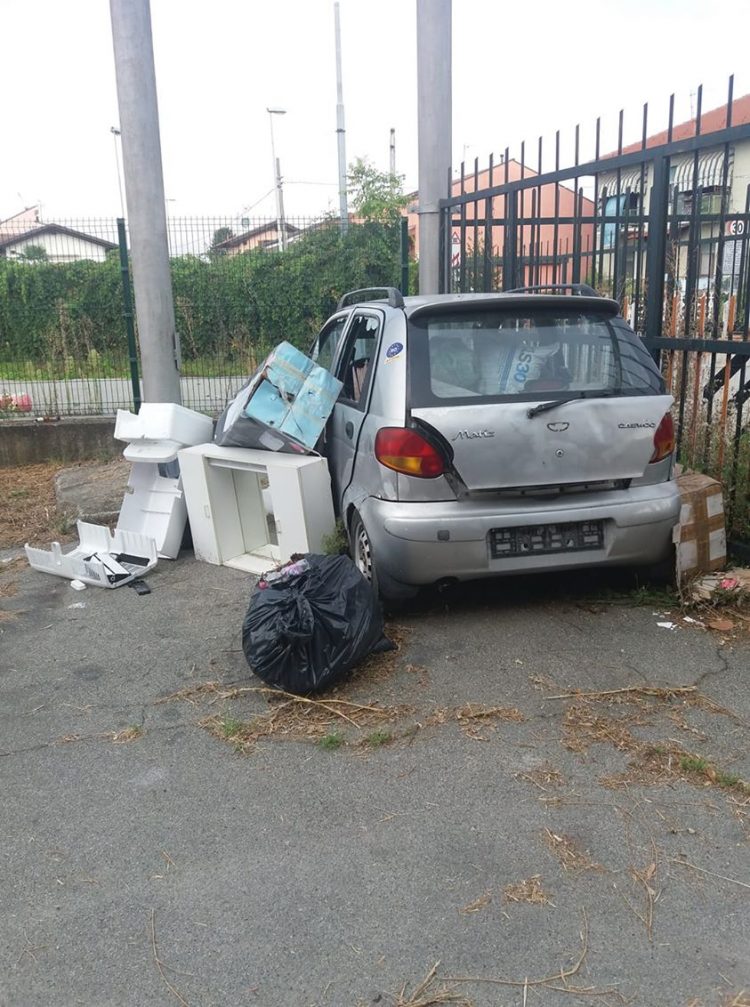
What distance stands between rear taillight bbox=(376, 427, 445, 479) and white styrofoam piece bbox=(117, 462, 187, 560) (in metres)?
2.50

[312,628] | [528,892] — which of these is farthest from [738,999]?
[312,628]

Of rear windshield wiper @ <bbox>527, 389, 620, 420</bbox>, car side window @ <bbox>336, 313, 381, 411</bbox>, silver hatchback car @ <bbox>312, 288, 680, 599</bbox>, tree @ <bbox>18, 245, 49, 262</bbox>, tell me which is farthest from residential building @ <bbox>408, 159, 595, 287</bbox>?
tree @ <bbox>18, 245, 49, 262</bbox>

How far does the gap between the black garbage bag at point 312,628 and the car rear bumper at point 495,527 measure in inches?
13.4

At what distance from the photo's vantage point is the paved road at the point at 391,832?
2.49 metres

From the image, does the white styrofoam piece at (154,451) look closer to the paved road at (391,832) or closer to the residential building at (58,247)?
the paved road at (391,832)

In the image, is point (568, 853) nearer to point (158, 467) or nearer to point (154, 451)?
point (154, 451)

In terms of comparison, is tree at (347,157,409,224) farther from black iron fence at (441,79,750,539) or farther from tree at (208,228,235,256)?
black iron fence at (441,79,750,539)

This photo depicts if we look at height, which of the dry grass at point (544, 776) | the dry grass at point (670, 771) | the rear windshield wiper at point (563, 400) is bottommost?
Answer: the dry grass at point (544, 776)

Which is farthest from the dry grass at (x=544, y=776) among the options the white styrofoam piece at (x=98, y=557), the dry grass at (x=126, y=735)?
the white styrofoam piece at (x=98, y=557)

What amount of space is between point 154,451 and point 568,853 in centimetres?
459

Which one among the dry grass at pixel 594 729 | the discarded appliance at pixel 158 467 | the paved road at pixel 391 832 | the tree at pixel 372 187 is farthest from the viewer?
the tree at pixel 372 187

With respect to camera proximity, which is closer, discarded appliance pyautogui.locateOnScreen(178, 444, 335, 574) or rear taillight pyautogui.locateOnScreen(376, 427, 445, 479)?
rear taillight pyautogui.locateOnScreen(376, 427, 445, 479)

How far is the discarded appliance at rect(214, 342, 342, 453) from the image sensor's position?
19.2ft

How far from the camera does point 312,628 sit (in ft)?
13.5
